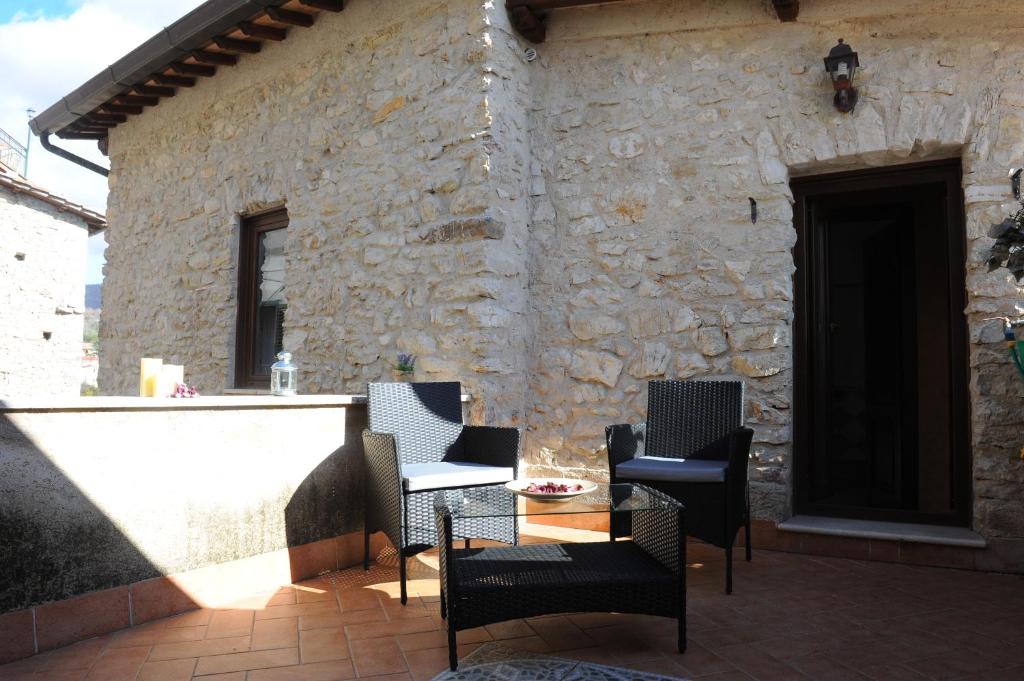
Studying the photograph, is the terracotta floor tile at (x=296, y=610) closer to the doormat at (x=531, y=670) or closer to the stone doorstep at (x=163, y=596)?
the stone doorstep at (x=163, y=596)

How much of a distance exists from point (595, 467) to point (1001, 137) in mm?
2646

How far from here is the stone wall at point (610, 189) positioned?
3.58 m

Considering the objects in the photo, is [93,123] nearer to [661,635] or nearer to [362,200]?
[362,200]

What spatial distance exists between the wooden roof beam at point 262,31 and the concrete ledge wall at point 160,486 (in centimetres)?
295

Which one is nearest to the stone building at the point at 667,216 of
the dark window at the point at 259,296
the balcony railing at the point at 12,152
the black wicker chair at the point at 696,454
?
the dark window at the point at 259,296

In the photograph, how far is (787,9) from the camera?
375cm

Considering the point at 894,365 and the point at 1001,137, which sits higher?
the point at 1001,137

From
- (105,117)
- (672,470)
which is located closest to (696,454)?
(672,470)

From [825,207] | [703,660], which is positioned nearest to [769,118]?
[825,207]

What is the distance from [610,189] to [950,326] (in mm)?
1950

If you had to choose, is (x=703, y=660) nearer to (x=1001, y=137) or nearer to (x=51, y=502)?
(x=51, y=502)

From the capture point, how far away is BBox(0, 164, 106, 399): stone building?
10648 millimetres

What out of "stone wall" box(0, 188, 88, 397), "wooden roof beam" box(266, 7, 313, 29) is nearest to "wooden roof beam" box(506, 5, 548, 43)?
"wooden roof beam" box(266, 7, 313, 29)

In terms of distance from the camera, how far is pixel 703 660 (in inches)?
89.8
